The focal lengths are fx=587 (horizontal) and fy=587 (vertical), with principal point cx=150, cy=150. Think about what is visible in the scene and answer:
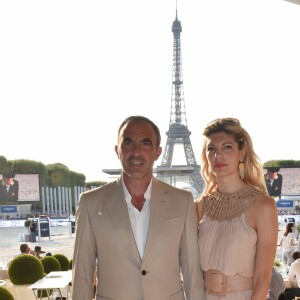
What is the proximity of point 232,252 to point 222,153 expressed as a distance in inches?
13.6

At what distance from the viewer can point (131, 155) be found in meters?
1.84

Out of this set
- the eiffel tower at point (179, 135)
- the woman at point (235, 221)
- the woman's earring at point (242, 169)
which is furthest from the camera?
the eiffel tower at point (179, 135)

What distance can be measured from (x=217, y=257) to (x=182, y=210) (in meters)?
0.26

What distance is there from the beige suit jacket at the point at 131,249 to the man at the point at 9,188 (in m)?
14.3

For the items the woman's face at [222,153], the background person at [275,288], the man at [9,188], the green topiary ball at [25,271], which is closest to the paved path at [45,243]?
the man at [9,188]

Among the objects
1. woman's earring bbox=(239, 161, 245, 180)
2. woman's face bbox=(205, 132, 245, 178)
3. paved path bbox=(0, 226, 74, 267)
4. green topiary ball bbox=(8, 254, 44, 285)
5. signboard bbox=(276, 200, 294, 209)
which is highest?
woman's face bbox=(205, 132, 245, 178)

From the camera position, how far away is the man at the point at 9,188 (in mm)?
15836

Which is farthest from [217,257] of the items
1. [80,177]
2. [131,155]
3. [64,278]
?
[80,177]

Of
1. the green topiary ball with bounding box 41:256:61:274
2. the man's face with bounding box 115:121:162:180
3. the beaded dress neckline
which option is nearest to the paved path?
the green topiary ball with bounding box 41:256:61:274

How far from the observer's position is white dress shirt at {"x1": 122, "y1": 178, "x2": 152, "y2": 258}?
6.05 ft

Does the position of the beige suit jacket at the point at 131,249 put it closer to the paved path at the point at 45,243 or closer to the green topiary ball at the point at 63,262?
the green topiary ball at the point at 63,262

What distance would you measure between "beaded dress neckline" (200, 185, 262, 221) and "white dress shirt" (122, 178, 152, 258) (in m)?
0.35

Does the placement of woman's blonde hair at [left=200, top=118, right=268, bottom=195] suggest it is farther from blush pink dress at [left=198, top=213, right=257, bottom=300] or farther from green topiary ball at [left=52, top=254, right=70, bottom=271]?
green topiary ball at [left=52, top=254, right=70, bottom=271]

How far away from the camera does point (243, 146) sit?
2.11 metres
